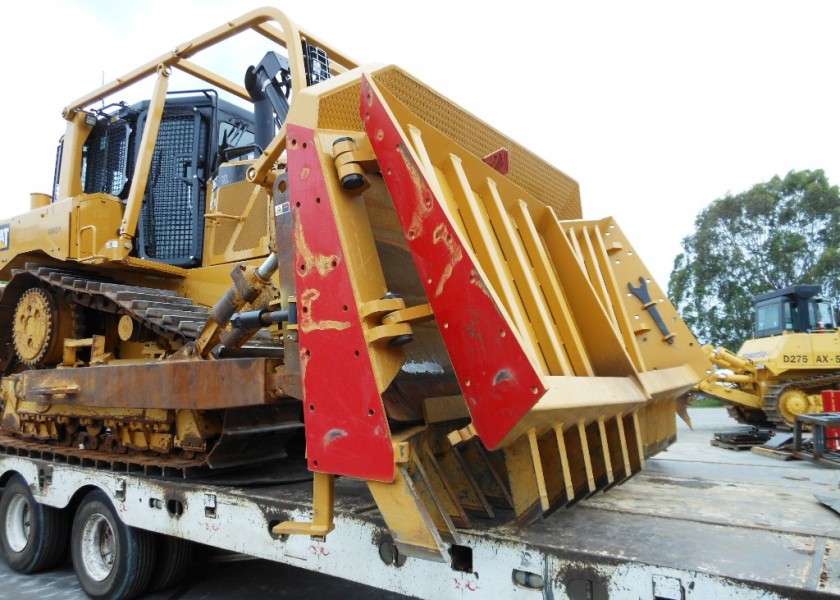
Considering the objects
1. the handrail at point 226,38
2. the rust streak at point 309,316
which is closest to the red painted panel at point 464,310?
the rust streak at point 309,316

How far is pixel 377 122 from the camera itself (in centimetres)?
267

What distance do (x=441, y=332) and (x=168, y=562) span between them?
3248 mm

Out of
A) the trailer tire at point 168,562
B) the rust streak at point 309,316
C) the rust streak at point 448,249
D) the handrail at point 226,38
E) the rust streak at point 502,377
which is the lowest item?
the trailer tire at point 168,562

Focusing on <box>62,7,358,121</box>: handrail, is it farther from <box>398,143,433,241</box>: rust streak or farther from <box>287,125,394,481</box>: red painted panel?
<box>398,143,433,241</box>: rust streak

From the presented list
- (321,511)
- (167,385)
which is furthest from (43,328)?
(321,511)

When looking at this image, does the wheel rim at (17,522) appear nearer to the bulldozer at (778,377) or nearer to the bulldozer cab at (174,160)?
the bulldozer cab at (174,160)

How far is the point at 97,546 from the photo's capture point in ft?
15.2

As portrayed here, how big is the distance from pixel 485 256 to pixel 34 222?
206 inches

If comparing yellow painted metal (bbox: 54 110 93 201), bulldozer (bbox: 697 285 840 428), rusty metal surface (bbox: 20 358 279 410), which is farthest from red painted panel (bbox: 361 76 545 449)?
bulldozer (bbox: 697 285 840 428)

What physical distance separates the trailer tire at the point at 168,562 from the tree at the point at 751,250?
1154 inches

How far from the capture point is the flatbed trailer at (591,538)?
212cm

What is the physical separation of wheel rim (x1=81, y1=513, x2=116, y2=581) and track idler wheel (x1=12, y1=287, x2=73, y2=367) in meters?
1.82

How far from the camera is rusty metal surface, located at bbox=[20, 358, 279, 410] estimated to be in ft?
11.2

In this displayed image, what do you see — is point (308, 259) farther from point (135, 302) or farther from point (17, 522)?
point (17, 522)
